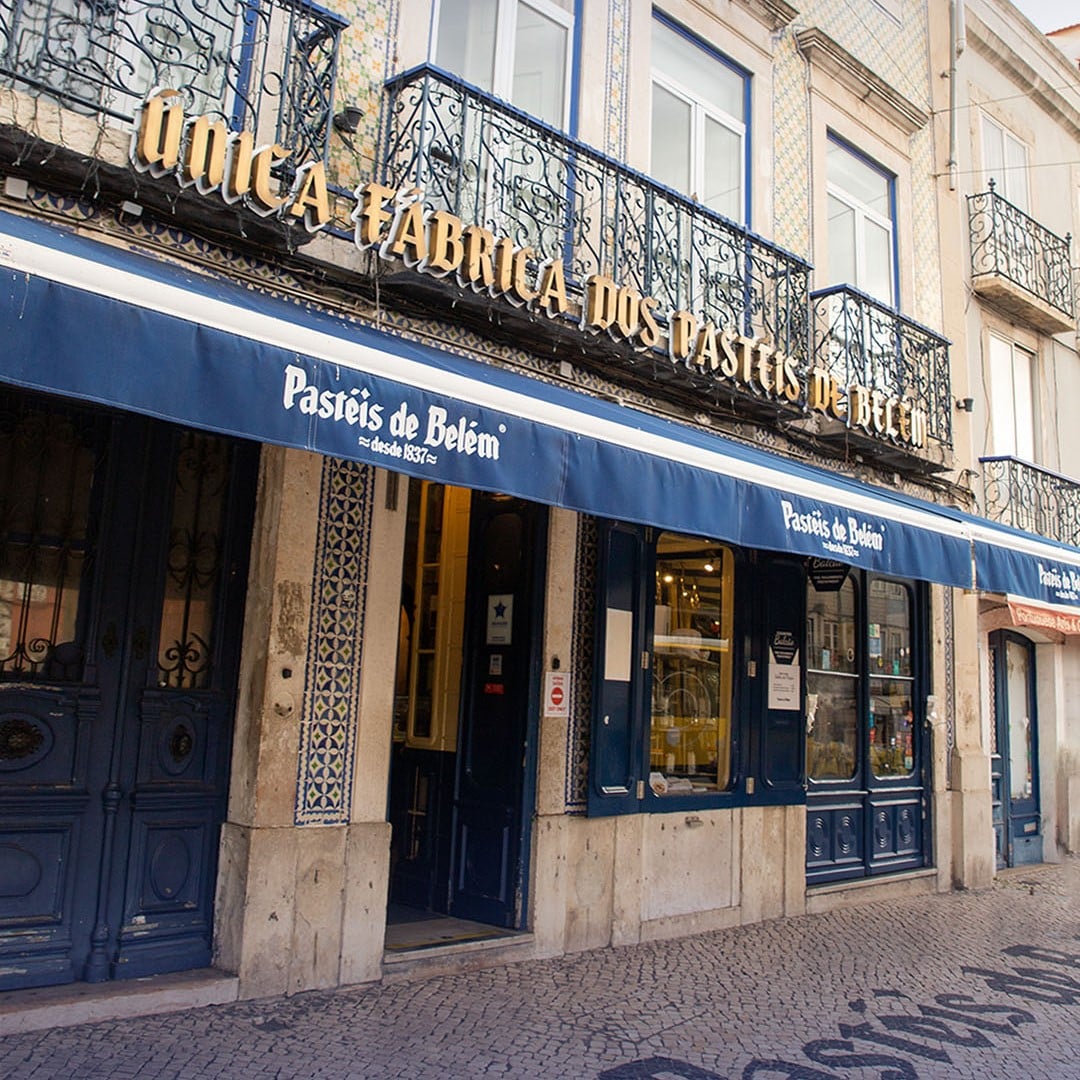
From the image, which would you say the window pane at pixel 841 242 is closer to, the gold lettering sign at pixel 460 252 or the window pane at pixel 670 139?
the gold lettering sign at pixel 460 252

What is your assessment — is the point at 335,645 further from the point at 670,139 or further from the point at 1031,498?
the point at 1031,498

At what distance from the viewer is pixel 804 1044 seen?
4906 millimetres

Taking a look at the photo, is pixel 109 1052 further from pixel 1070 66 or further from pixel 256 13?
pixel 1070 66

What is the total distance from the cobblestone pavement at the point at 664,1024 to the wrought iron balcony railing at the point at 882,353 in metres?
4.15

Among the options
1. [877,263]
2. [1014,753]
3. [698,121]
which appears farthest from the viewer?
[1014,753]

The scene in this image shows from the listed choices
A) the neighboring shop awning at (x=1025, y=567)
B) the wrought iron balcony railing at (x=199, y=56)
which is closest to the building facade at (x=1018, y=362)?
the neighboring shop awning at (x=1025, y=567)

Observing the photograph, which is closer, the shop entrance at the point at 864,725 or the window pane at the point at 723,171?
the window pane at the point at 723,171

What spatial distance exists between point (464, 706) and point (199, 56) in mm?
3963

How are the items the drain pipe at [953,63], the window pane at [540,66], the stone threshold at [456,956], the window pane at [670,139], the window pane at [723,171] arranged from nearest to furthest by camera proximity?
the stone threshold at [456,956] → the window pane at [540,66] → the window pane at [670,139] → the window pane at [723,171] → the drain pipe at [953,63]

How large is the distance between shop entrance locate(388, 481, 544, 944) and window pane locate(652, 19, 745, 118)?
12.1 feet

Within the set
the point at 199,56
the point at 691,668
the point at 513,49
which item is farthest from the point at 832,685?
the point at 199,56

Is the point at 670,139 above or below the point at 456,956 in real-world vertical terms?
above

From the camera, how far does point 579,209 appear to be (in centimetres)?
675

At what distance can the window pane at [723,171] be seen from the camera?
27.7ft
